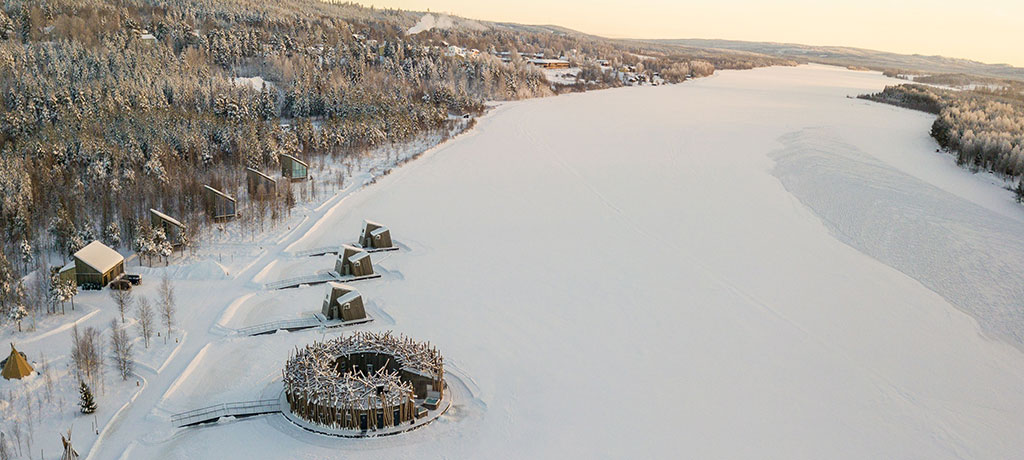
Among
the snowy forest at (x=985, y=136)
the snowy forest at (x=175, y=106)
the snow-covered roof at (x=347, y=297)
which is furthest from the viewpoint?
the snowy forest at (x=985, y=136)

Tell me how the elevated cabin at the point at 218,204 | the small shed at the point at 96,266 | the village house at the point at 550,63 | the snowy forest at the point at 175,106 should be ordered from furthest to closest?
1. the village house at the point at 550,63
2. the elevated cabin at the point at 218,204
3. the snowy forest at the point at 175,106
4. the small shed at the point at 96,266

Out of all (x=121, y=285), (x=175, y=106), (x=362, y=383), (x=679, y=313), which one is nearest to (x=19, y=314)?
(x=121, y=285)

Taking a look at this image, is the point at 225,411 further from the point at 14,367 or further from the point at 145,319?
the point at 14,367

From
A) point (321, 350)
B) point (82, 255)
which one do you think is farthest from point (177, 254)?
point (321, 350)

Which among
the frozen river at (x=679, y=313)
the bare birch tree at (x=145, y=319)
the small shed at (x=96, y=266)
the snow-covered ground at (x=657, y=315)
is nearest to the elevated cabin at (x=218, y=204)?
the snow-covered ground at (x=657, y=315)

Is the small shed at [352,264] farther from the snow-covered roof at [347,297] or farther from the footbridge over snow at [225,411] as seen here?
the footbridge over snow at [225,411]
